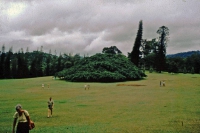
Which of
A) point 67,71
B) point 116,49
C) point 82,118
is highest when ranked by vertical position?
point 116,49

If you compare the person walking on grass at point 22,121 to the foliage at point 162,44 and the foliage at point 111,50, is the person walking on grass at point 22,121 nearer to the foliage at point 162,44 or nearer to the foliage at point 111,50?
the foliage at point 162,44

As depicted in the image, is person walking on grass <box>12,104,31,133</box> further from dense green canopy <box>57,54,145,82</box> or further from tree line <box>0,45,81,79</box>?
tree line <box>0,45,81,79</box>

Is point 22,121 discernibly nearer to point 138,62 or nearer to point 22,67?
point 138,62

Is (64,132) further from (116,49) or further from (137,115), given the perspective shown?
(116,49)

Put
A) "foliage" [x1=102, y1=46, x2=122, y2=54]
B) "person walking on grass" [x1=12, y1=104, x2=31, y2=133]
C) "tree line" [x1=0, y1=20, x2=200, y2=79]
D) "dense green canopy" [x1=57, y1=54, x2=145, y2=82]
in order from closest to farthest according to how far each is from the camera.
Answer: "person walking on grass" [x1=12, y1=104, x2=31, y2=133] → "dense green canopy" [x1=57, y1=54, x2=145, y2=82] → "tree line" [x1=0, y1=20, x2=200, y2=79] → "foliage" [x1=102, y1=46, x2=122, y2=54]

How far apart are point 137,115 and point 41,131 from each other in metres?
9.30

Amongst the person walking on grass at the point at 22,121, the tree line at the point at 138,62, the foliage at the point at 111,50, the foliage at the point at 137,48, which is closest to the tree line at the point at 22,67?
the tree line at the point at 138,62

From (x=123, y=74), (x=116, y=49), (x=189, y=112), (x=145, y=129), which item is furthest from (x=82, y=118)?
Answer: (x=116, y=49)

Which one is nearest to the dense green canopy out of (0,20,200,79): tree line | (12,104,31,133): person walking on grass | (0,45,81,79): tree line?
(0,20,200,79): tree line

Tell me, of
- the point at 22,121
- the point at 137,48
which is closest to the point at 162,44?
the point at 137,48

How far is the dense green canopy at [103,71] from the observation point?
6675cm

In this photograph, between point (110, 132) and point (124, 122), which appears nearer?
point (110, 132)

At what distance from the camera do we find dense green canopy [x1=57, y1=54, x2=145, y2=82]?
2628 inches

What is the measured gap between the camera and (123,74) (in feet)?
226
